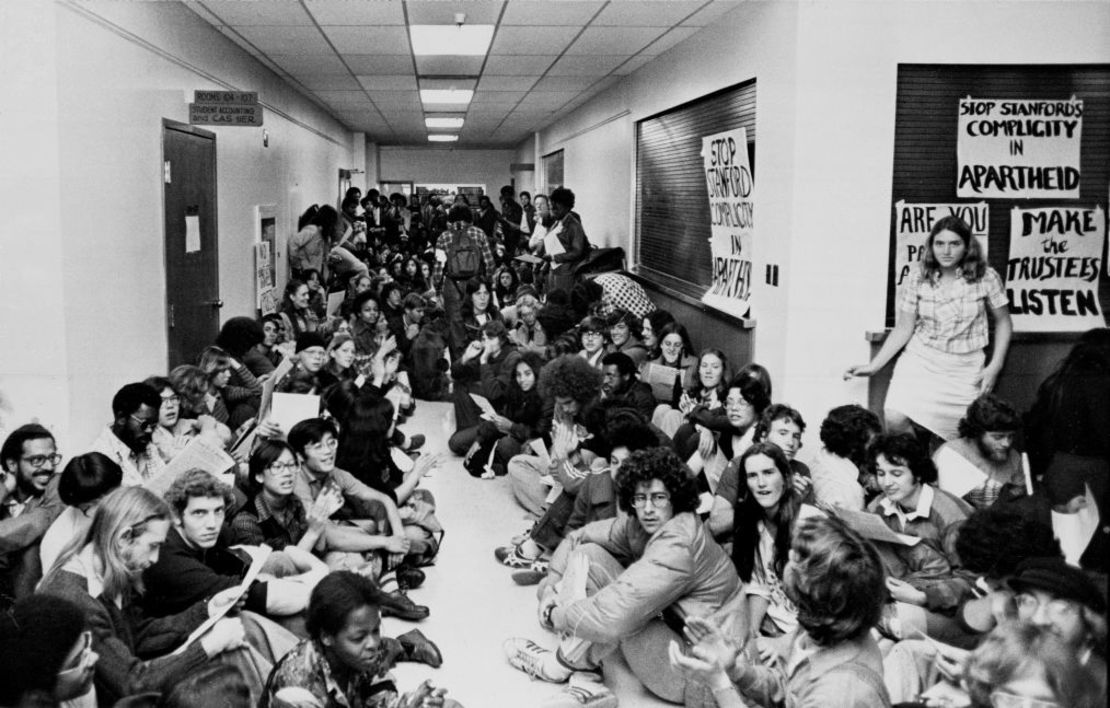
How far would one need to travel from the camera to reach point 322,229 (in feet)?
40.8

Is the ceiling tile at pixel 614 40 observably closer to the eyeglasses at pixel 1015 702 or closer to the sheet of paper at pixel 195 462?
the sheet of paper at pixel 195 462

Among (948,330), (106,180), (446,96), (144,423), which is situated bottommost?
(144,423)

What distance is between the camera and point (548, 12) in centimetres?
750

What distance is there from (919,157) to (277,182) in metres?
7.20

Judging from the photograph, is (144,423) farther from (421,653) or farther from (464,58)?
(464,58)

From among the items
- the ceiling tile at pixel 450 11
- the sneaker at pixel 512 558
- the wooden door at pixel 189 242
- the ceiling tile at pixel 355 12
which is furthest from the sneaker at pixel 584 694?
the ceiling tile at pixel 355 12

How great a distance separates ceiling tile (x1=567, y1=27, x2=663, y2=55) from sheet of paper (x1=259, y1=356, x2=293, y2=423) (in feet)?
11.4

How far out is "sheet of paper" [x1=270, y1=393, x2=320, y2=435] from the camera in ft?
18.4

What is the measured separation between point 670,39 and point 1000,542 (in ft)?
20.5

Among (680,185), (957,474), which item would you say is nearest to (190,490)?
(957,474)

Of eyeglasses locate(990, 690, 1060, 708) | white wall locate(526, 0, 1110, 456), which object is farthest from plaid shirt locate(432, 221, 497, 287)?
eyeglasses locate(990, 690, 1060, 708)

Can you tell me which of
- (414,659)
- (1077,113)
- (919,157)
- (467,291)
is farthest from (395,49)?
(414,659)

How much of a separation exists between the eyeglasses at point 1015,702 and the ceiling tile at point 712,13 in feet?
19.5

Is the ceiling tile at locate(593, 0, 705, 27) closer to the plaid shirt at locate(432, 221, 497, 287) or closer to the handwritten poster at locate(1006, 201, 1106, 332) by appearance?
the handwritten poster at locate(1006, 201, 1106, 332)
